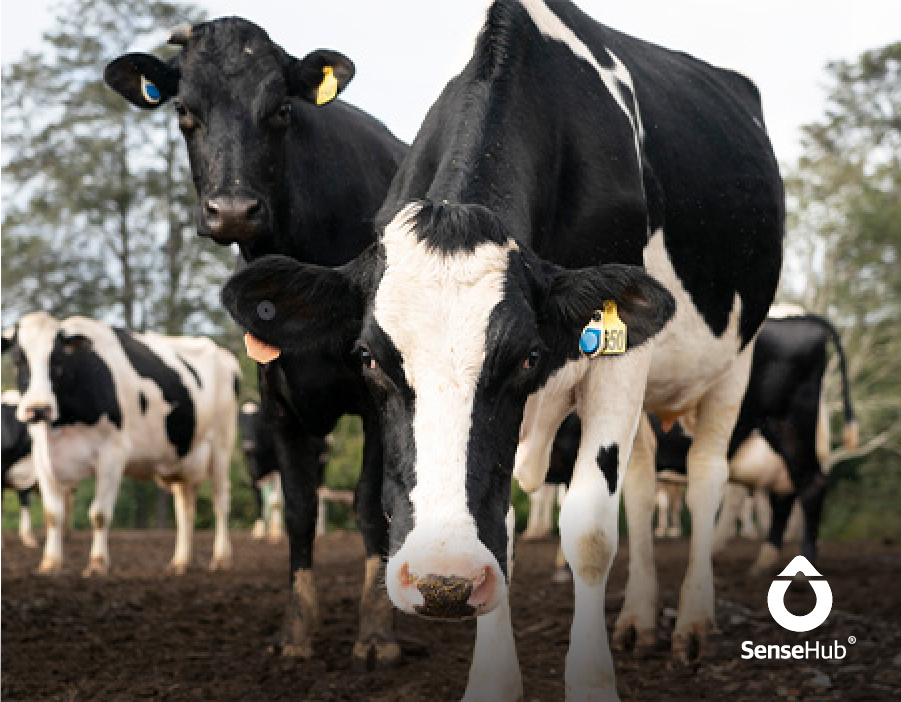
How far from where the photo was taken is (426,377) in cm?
307

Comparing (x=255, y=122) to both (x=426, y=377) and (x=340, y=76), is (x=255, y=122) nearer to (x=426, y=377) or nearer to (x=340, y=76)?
(x=340, y=76)

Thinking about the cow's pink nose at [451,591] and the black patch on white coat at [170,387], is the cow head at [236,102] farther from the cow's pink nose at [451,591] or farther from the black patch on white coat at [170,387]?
the black patch on white coat at [170,387]

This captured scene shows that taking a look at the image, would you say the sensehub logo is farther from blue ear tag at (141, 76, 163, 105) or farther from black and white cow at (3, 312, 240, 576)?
black and white cow at (3, 312, 240, 576)

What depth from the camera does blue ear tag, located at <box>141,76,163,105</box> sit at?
5.77 m

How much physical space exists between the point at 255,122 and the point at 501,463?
2.80 metres

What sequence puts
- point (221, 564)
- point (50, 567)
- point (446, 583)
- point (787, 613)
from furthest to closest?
point (221, 564) → point (50, 567) → point (787, 613) → point (446, 583)

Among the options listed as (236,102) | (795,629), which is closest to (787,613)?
(795,629)

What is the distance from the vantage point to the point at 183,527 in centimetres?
1205

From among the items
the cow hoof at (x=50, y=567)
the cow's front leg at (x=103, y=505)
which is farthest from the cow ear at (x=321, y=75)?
the cow hoof at (x=50, y=567)

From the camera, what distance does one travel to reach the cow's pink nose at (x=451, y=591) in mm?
2783

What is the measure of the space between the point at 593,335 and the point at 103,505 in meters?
8.33

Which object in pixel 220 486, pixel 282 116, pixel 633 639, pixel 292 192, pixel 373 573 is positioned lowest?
pixel 633 639

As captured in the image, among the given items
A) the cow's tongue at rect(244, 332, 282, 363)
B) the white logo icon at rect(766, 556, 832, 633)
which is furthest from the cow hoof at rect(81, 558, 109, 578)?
the cow's tongue at rect(244, 332, 282, 363)

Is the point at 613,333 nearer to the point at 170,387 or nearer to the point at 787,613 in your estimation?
the point at 787,613
